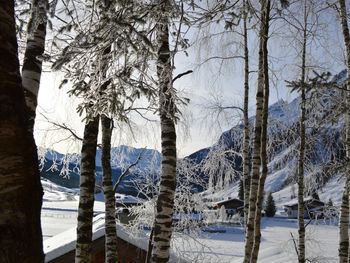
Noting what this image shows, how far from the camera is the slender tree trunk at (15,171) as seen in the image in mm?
1678

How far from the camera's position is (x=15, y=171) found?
1757mm

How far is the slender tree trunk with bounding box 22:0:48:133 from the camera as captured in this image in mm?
5094

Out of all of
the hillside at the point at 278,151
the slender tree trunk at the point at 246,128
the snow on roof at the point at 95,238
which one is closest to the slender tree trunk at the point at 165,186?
the hillside at the point at 278,151

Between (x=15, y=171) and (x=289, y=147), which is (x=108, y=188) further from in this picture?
(x=15, y=171)

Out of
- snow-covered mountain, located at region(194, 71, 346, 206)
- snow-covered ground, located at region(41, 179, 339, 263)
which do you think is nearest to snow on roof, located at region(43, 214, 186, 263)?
snow-covered ground, located at region(41, 179, 339, 263)

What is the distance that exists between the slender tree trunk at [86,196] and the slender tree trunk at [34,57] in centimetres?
164

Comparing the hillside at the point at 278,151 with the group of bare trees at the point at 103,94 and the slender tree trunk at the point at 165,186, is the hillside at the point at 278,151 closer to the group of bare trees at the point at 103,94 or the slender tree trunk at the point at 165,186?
the group of bare trees at the point at 103,94

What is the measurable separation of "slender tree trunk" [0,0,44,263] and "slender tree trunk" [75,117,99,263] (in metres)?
5.01

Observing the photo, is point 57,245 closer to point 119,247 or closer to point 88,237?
point 119,247

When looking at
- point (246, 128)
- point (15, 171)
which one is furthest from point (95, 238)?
point (15, 171)

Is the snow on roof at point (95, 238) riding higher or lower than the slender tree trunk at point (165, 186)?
lower

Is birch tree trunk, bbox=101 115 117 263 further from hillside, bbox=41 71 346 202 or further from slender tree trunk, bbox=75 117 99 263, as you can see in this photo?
slender tree trunk, bbox=75 117 99 263

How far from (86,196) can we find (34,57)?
9.07 feet

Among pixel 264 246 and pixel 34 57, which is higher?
pixel 34 57
